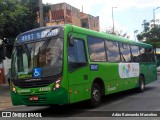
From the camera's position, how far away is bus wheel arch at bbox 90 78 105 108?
493 inches

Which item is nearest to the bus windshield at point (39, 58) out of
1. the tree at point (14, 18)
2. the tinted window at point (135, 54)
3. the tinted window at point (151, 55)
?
the tinted window at point (135, 54)

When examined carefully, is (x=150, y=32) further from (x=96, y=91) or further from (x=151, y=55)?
(x=96, y=91)

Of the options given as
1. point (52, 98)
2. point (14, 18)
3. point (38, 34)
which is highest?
point (14, 18)

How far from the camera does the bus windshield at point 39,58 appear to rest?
435 inches

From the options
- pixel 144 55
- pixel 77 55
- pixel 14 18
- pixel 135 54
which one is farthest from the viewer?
pixel 14 18

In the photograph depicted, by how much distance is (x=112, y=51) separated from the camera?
1494 centimetres

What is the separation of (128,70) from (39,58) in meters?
6.45

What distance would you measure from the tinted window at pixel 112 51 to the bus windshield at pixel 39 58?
3.71 meters

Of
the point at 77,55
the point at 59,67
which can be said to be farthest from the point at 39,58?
the point at 77,55

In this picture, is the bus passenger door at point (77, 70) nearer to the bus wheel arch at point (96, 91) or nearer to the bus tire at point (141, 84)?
the bus wheel arch at point (96, 91)

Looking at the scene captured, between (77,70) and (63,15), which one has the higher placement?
(63,15)

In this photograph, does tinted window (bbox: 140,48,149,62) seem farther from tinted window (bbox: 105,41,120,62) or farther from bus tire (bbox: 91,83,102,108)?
bus tire (bbox: 91,83,102,108)

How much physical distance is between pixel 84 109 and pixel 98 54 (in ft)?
7.73

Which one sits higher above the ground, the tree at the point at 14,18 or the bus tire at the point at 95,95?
the tree at the point at 14,18
